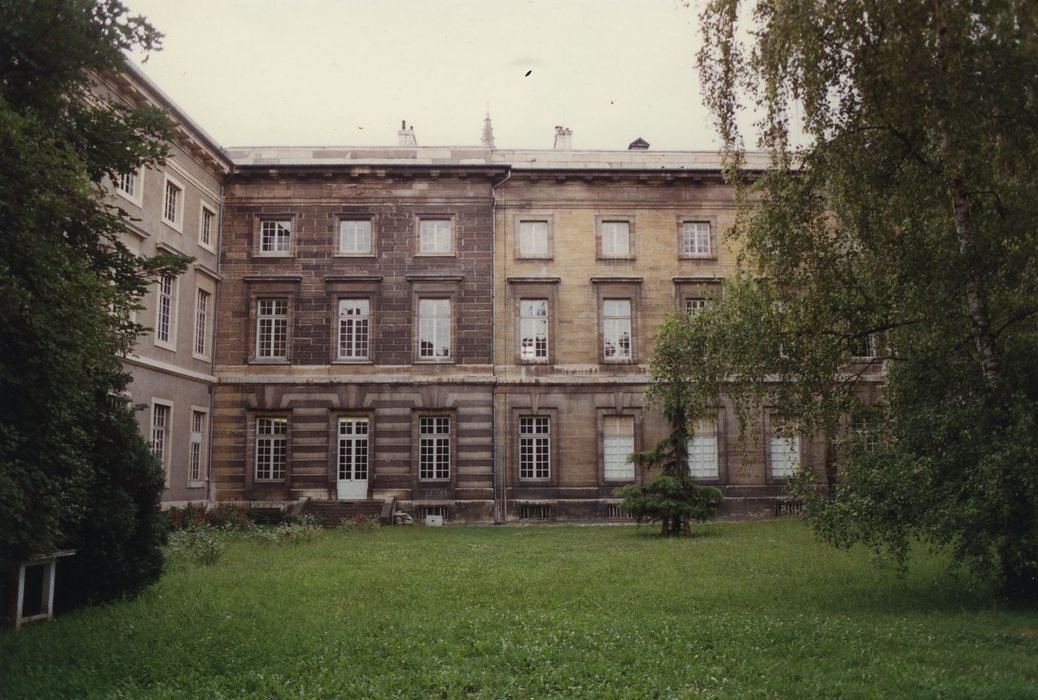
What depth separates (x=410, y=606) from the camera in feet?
42.2

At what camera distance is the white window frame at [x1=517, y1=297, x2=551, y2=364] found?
1310 inches

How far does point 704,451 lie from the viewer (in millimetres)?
33531

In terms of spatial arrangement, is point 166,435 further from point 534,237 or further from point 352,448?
point 534,237

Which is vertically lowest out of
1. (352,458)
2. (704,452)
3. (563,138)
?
(352,458)

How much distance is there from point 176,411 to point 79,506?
729 inches

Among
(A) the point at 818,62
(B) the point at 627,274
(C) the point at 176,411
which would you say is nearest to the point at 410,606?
(A) the point at 818,62

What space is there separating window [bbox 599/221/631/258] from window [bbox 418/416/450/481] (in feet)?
27.8

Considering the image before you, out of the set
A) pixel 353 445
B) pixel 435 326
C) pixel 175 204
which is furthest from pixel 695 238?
pixel 175 204

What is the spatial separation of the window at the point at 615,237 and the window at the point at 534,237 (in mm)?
2056

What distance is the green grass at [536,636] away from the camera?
8.78 metres

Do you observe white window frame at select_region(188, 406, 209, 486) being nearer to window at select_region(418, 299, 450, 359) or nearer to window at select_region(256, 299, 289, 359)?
window at select_region(256, 299, 289, 359)

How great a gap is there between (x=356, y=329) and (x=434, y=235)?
434 cm

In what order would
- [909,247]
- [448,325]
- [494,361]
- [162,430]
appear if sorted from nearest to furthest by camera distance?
1. [909,247]
2. [162,430]
3. [494,361]
4. [448,325]

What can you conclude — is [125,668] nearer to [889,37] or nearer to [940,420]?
[940,420]
